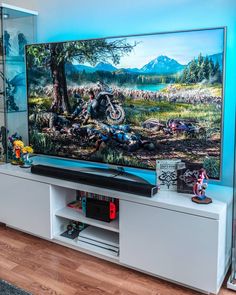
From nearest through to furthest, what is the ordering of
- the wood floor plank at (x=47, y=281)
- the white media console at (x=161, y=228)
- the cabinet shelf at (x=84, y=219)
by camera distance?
the white media console at (x=161, y=228), the wood floor plank at (x=47, y=281), the cabinet shelf at (x=84, y=219)

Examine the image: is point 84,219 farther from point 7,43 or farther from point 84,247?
point 7,43

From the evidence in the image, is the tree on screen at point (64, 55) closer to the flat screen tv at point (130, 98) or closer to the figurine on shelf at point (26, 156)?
the flat screen tv at point (130, 98)

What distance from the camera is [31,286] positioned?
2.11m

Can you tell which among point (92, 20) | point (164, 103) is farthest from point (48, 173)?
point (92, 20)

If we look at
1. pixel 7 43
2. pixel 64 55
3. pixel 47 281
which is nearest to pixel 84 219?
pixel 47 281

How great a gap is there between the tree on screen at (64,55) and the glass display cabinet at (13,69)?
1.13ft

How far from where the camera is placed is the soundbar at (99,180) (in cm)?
213

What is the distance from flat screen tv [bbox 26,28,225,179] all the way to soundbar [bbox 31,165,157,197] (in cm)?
22

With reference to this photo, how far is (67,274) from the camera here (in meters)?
2.24

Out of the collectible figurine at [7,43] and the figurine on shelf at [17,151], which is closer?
the figurine on shelf at [17,151]

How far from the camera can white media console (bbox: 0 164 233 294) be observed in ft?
6.32

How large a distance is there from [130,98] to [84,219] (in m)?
0.96

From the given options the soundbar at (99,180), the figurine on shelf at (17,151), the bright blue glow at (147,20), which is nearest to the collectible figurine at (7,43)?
the bright blue glow at (147,20)

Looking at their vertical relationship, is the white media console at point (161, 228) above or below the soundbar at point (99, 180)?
below
